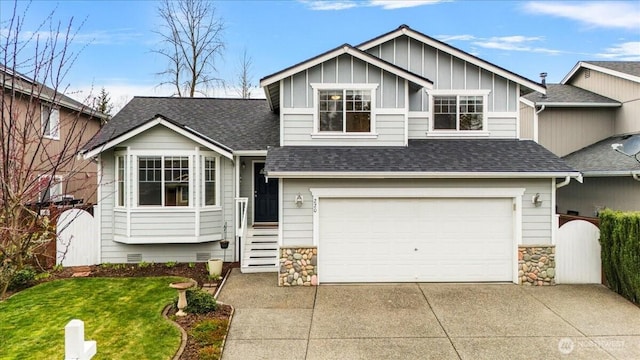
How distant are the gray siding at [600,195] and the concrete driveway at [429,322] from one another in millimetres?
4516

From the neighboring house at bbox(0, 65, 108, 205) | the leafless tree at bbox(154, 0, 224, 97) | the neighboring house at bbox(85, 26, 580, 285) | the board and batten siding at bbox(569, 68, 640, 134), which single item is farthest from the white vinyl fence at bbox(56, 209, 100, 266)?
the board and batten siding at bbox(569, 68, 640, 134)

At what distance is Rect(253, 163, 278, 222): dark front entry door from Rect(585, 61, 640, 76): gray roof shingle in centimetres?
1432

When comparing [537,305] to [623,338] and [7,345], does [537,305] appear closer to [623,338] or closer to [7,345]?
[623,338]

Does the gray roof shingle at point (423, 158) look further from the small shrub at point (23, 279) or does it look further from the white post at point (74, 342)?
the small shrub at point (23, 279)

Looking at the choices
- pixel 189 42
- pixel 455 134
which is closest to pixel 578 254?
pixel 455 134

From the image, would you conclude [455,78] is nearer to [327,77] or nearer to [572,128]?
[327,77]

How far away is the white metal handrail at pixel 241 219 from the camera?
1059 centimetres

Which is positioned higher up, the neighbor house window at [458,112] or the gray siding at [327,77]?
the gray siding at [327,77]

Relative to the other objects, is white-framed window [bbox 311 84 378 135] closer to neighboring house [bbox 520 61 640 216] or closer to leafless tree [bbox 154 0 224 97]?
neighboring house [bbox 520 61 640 216]

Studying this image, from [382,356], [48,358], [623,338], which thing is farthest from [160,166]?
[623,338]

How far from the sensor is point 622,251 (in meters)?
8.30

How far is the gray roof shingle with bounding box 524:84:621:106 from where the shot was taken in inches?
601

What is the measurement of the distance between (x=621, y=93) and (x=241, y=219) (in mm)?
15388

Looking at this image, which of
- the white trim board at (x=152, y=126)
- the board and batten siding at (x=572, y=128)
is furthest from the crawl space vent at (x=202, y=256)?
the board and batten siding at (x=572, y=128)
